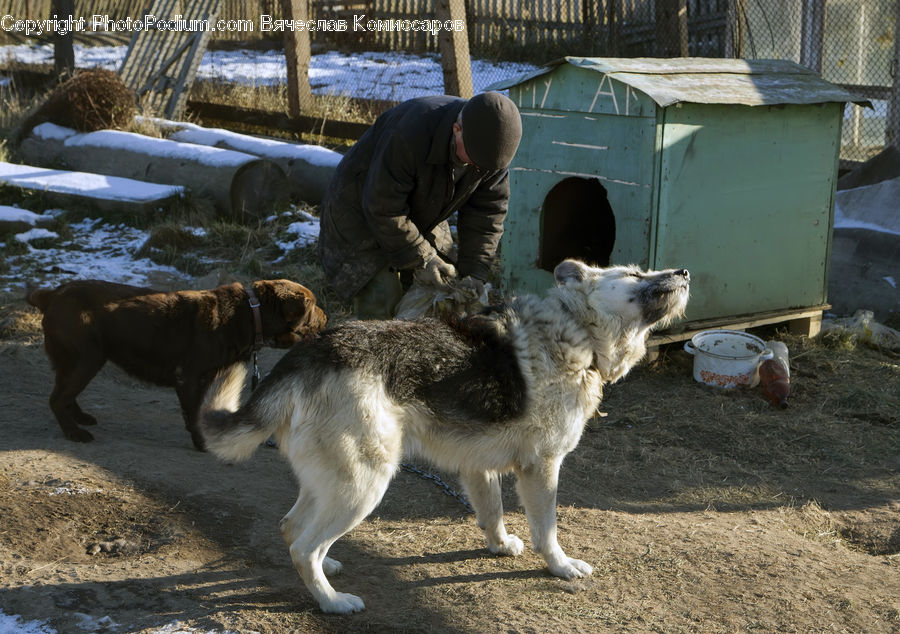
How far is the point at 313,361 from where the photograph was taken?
341cm

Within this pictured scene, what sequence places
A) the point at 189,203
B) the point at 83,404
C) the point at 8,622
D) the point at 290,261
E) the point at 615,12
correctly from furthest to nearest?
the point at 615,12
the point at 189,203
the point at 290,261
the point at 83,404
the point at 8,622

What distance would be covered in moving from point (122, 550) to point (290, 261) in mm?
5219

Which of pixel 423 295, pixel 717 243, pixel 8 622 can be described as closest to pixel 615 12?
pixel 717 243

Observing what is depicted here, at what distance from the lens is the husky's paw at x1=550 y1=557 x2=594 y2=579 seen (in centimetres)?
380

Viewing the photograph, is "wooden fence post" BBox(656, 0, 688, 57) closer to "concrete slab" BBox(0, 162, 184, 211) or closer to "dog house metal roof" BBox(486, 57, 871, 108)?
"dog house metal roof" BBox(486, 57, 871, 108)

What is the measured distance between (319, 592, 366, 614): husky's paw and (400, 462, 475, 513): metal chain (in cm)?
121

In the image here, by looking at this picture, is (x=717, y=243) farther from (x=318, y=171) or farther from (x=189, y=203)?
(x=189, y=203)

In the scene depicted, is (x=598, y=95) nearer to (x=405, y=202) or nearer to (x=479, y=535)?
(x=405, y=202)

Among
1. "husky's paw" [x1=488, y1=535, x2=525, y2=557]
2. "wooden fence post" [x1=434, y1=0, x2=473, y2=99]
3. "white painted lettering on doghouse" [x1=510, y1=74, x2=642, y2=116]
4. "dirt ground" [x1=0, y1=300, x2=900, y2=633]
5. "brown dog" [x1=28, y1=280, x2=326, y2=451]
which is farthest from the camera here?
"wooden fence post" [x1=434, y1=0, x2=473, y2=99]

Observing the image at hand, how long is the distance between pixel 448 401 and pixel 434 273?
161cm

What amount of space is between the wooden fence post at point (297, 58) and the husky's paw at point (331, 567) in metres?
8.45

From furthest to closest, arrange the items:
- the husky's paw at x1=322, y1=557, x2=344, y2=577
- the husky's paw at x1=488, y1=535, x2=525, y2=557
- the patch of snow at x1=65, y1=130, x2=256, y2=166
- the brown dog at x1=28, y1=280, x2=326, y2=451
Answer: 1. the patch of snow at x1=65, y1=130, x2=256, y2=166
2. the brown dog at x1=28, y1=280, x2=326, y2=451
3. the husky's paw at x1=488, y1=535, x2=525, y2=557
4. the husky's paw at x1=322, y1=557, x2=344, y2=577

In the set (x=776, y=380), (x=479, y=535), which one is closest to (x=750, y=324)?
(x=776, y=380)

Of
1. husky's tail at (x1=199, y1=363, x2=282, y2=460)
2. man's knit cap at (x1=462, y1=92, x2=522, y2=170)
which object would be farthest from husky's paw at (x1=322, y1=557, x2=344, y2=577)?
man's knit cap at (x1=462, y1=92, x2=522, y2=170)
